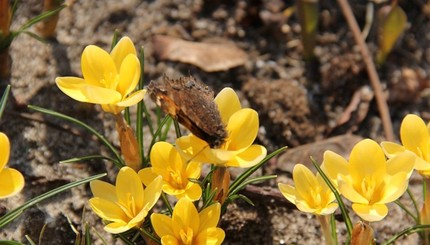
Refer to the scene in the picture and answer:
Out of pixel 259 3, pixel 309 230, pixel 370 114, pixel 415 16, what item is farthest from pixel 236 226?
pixel 415 16

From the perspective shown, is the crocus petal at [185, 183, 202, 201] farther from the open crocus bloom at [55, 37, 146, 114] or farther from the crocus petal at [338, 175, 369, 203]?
the crocus petal at [338, 175, 369, 203]

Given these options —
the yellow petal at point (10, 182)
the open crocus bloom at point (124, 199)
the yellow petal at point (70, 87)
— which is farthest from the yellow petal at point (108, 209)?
the yellow petal at point (70, 87)

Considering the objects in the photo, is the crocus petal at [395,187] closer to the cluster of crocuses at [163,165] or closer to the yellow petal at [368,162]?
the yellow petal at [368,162]

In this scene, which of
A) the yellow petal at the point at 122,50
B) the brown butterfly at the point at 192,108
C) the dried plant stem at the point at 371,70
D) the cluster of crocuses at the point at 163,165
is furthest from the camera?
the dried plant stem at the point at 371,70

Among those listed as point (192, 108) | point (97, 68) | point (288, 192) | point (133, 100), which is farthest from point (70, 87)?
point (288, 192)

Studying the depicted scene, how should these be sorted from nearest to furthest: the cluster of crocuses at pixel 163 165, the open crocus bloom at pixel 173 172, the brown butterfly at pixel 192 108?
1. the brown butterfly at pixel 192 108
2. the cluster of crocuses at pixel 163 165
3. the open crocus bloom at pixel 173 172

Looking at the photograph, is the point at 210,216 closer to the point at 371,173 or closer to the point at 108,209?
the point at 108,209
